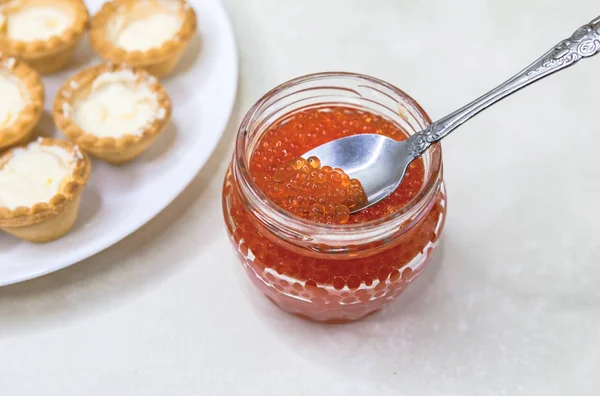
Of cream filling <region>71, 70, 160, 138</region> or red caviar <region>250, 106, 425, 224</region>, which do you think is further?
cream filling <region>71, 70, 160, 138</region>

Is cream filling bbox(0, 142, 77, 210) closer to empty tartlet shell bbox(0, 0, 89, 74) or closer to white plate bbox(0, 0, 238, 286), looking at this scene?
white plate bbox(0, 0, 238, 286)

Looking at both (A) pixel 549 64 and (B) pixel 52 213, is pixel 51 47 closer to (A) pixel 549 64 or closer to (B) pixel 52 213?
(B) pixel 52 213

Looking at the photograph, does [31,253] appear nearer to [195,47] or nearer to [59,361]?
[59,361]

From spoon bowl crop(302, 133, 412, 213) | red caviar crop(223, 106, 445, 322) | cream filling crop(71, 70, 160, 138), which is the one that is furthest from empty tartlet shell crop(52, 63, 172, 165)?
spoon bowl crop(302, 133, 412, 213)

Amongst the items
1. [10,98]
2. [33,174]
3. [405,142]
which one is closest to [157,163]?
[33,174]

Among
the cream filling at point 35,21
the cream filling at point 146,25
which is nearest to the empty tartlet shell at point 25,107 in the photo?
the cream filling at point 35,21

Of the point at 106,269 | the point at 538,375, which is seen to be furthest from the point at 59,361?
the point at 538,375
